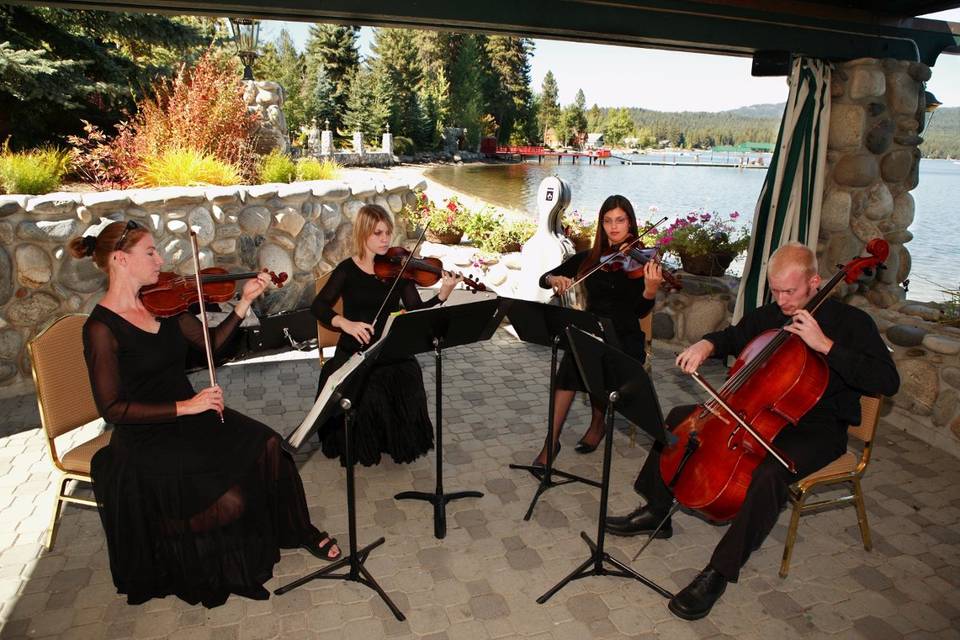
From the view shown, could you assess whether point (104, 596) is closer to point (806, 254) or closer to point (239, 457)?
point (239, 457)

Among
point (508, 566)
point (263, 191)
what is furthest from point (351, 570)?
point (263, 191)

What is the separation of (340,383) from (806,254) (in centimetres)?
203

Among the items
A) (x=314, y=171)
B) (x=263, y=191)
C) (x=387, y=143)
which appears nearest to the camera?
(x=263, y=191)

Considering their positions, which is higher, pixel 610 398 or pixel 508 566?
pixel 610 398

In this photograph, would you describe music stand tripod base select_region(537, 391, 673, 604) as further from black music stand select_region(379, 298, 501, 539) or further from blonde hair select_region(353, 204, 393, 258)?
blonde hair select_region(353, 204, 393, 258)

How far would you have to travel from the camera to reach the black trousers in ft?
8.15

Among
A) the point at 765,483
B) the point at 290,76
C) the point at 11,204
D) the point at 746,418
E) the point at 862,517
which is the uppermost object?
the point at 290,76

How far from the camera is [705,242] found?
Answer: 17.9 feet

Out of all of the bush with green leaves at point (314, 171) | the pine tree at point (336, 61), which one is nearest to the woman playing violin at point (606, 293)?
the bush with green leaves at point (314, 171)

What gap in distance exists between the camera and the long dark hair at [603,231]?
3693 mm

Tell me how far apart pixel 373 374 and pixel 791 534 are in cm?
224

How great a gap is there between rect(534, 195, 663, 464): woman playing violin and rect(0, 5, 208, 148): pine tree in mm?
6734

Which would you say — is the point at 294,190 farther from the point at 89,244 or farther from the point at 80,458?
the point at 80,458

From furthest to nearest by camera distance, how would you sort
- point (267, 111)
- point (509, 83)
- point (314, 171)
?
point (509, 83), point (267, 111), point (314, 171)
